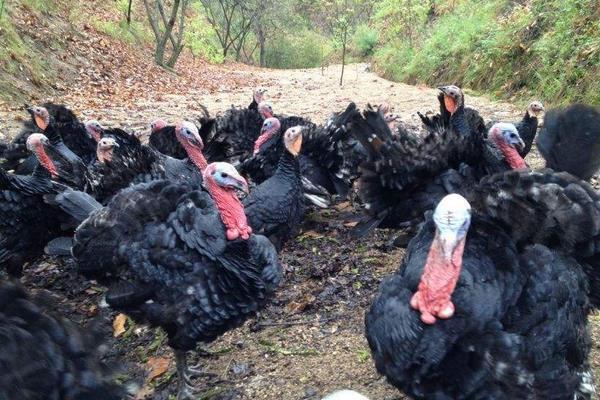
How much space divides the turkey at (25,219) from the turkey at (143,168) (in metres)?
0.36

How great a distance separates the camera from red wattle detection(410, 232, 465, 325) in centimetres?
243

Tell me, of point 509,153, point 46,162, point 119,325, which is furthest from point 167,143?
point 509,153

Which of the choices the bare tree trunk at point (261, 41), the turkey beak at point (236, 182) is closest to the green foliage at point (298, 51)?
the bare tree trunk at point (261, 41)

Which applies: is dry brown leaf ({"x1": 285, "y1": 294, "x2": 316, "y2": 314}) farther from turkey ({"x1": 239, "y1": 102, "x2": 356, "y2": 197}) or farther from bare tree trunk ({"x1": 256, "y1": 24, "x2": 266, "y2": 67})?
bare tree trunk ({"x1": 256, "y1": 24, "x2": 266, "y2": 67})

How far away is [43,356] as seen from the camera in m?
2.05

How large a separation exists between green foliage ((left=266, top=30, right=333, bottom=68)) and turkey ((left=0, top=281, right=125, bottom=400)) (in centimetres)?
3824

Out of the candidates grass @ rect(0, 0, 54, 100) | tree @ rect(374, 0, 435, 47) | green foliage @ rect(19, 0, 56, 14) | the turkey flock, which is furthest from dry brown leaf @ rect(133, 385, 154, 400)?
tree @ rect(374, 0, 435, 47)

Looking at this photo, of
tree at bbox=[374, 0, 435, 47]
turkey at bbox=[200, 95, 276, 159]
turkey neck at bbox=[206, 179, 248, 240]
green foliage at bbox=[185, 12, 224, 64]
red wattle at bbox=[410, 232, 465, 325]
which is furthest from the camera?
green foliage at bbox=[185, 12, 224, 64]

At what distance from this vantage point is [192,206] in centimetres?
354

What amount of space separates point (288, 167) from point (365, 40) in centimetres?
2844

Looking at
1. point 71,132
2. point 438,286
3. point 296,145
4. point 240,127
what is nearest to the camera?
point 438,286

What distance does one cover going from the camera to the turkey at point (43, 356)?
6.41 feet

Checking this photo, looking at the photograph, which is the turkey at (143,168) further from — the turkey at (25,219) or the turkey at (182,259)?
the turkey at (182,259)

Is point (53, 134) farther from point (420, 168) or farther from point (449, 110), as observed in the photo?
point (449, 110)
